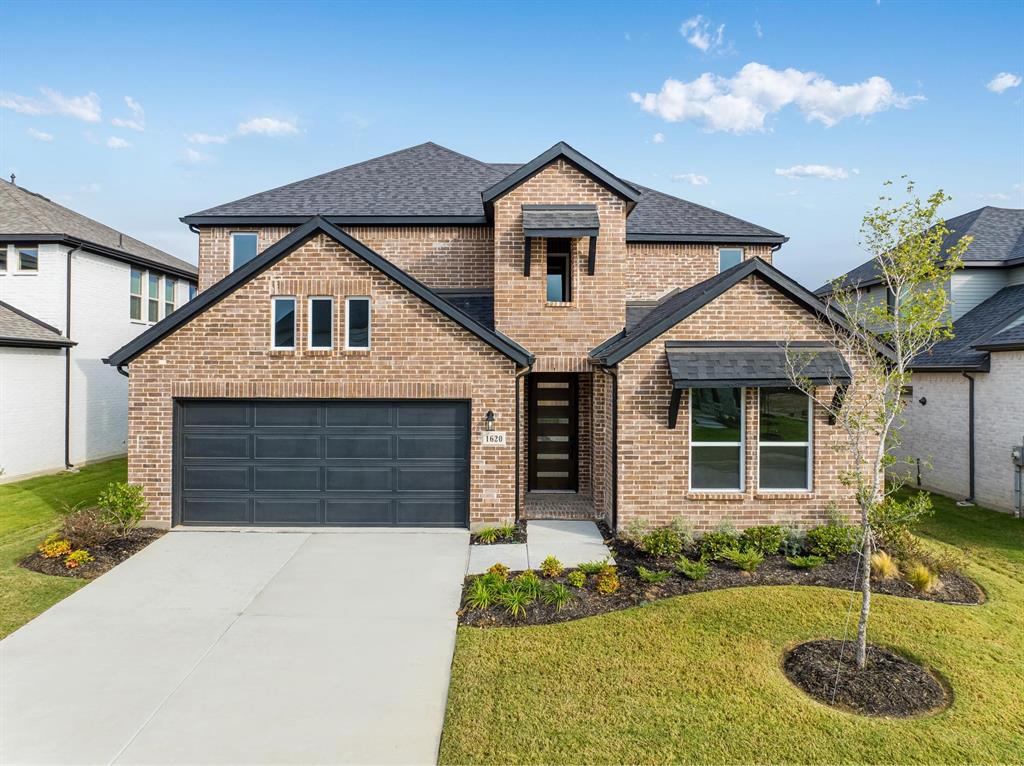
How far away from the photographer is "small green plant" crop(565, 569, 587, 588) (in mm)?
7414

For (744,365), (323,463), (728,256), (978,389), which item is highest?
(728,256)

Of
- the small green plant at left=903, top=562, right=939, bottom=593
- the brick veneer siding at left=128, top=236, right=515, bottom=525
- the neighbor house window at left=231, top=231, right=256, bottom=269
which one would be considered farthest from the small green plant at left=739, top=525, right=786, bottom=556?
the neighbor house window at left=231, top=231, right=256, bottom=269

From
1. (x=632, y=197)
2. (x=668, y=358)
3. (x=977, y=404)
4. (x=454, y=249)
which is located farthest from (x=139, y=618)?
(x=977, y=404)

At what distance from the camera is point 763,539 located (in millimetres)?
8953

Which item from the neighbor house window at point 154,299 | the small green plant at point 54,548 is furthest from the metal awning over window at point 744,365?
the neighbor house window at point 154,299

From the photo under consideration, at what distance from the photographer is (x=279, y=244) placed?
988 cm

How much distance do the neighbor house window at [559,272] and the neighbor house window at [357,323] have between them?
4.20 m

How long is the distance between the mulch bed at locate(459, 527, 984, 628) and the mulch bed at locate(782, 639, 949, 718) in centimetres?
176

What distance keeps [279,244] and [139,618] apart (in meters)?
6.55

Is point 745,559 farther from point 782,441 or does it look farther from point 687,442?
point 782,441

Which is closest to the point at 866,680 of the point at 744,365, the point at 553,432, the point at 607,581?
the point at 607,581

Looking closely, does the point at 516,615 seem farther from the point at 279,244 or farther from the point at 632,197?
the point at 632,197

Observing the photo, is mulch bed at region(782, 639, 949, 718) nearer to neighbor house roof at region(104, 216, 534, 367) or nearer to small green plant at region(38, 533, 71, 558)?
neighbor house roof at region(104, 216, 534, 367)

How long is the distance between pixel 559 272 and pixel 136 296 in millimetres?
16261
